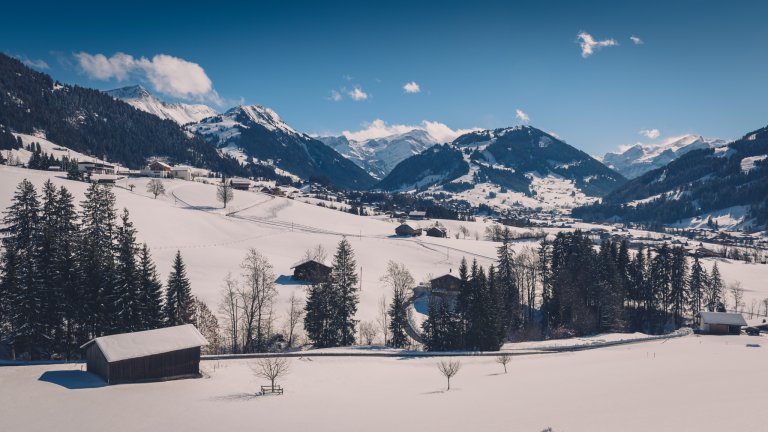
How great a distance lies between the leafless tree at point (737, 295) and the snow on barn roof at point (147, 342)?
106m

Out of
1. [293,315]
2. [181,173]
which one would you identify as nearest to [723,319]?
[293,315]

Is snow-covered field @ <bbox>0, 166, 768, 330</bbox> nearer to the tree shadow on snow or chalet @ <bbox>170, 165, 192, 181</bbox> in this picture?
the tree shadow on snow

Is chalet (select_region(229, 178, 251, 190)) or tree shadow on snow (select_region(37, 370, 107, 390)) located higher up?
chalet (select_region(229, 178, 251, 190))

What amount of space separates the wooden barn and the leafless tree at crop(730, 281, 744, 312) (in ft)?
347

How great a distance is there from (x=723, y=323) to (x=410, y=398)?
210 feet

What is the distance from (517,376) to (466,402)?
36.0 ft

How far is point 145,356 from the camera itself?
3609 centimetres

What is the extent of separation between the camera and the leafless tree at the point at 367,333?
205ft

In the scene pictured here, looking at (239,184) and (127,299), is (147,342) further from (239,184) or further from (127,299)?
(239,184)

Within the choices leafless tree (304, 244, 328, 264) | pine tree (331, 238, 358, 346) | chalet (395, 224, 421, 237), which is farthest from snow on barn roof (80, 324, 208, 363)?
chalet (395, 224, 421, 237)

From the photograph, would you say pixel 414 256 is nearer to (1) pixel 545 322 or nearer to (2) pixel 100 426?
(1) pixel 545 322

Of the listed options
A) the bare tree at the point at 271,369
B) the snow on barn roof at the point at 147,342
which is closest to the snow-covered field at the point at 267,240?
the snow on barn roof at the point at 147,342

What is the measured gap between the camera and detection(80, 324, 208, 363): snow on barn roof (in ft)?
116

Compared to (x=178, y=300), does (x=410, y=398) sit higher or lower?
lower
